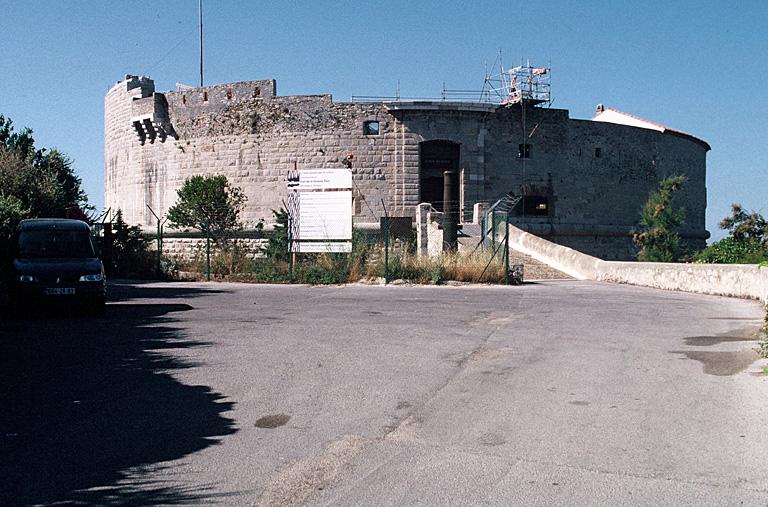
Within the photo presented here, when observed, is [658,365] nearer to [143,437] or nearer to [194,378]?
[194,378]

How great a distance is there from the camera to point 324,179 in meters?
22.4

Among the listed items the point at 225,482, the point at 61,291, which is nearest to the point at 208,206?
the point at 61,291

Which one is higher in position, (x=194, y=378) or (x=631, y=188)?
(x=631, y=188)

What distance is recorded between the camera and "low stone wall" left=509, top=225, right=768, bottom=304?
16653mm

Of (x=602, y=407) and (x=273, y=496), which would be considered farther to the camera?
(x=602, y=407)

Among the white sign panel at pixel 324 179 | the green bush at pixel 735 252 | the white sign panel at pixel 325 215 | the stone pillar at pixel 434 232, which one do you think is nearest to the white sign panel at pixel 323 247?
the white sign panel at pixel 325 215

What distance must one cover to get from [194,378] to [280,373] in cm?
87

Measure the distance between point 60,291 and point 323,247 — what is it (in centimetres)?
1023

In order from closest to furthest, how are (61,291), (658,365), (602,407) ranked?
(602,407) → (658,365) → (61,291)

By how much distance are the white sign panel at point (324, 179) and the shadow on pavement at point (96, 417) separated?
1239cm

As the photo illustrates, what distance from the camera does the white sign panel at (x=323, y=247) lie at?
850 inches

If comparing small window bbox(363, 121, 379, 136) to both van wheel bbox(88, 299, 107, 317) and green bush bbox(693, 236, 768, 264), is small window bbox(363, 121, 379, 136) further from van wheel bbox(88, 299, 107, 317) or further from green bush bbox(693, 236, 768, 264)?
van wheel bbox(88, 299, 107, 317)

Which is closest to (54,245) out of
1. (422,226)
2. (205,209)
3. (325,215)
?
(325,215)

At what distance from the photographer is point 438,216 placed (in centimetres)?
2803
